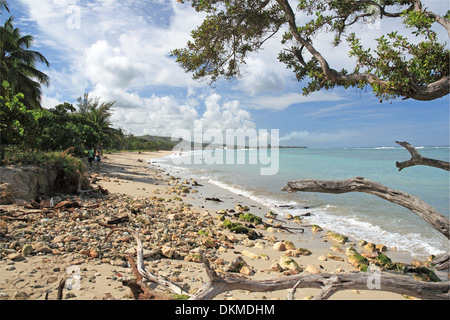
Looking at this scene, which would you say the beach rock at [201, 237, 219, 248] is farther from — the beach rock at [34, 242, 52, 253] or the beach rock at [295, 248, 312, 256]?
the beach rock at [34, 242, 52, 253]

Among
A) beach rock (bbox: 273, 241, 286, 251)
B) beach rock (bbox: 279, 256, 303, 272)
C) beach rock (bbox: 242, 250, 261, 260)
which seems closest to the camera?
beach rock (bbox: 279, 256, 303, 272)

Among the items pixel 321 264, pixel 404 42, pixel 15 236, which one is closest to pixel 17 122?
pixel 15 236

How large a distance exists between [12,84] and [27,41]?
26.3 feet

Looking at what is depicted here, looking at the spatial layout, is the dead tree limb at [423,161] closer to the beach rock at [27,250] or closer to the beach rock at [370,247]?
the beach rock at [370,247]

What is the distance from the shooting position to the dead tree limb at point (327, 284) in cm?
224

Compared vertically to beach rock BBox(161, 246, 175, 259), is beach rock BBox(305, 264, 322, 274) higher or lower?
lower

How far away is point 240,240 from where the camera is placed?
6.64 m

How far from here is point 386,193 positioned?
316cm

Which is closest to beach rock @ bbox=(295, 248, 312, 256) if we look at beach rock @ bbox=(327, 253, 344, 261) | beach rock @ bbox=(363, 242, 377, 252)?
beach rock @ bbox=(327, 253, 344, 261)

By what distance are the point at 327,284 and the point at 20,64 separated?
2862 centimetres

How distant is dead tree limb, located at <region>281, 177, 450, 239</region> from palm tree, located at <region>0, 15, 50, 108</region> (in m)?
23.2

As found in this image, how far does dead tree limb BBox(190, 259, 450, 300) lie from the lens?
2.24m

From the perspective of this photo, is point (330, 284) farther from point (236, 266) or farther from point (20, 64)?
point (20, 64)
